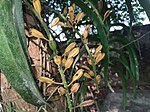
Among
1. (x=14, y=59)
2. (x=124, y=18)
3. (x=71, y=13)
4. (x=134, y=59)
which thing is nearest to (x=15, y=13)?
(x=14, y=59)

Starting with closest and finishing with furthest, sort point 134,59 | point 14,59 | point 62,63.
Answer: point 14,59 < point 62,63 < point 134,59

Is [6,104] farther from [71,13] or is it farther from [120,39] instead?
[120,39]

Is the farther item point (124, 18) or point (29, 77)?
point (124, 18)

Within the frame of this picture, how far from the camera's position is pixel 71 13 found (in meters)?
0.48

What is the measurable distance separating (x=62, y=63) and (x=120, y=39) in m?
0.40

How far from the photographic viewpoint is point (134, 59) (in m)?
0.75

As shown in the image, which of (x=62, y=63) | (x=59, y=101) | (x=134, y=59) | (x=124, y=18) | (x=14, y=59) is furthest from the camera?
(x=124, y=18)

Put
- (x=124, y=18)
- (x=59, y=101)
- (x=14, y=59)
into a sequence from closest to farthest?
1. (x=14, y=59)
2. (x=59, y=101)
3. (x=124, y=18)

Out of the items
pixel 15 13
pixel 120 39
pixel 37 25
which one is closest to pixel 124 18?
pixel 120 39

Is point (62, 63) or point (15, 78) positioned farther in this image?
point (62, 63)

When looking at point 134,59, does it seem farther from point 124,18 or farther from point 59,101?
point 124,18

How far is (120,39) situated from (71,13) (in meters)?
0.33

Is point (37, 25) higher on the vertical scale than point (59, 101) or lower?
higher

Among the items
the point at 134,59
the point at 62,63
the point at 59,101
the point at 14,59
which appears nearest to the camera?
the point at 14,59
